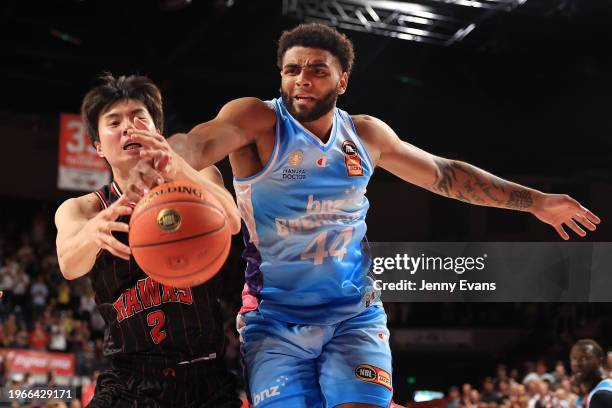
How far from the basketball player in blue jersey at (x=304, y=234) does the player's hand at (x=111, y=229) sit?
50cm

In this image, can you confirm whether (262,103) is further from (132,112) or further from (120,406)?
(120,406)

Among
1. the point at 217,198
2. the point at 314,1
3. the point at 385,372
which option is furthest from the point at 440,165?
the point at 314,1

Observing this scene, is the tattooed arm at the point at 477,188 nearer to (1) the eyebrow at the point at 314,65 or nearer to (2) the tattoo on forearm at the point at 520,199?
(2) the tattoo on forearm at the point at 520,199

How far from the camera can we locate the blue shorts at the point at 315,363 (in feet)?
10.5

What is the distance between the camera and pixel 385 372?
331 cm

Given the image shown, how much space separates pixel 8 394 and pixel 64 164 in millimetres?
7253

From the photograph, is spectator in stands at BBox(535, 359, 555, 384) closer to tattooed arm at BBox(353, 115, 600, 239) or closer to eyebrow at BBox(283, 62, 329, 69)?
tattooed arm at BBox(353, 115, 600, 239)

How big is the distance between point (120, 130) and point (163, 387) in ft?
3.49

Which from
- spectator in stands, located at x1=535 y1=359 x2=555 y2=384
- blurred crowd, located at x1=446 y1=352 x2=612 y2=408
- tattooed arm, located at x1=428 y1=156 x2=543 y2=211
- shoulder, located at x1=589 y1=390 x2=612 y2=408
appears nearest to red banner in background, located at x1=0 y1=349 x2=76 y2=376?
blurred crowd, located at x1=446 y1=352 x2=612 y2=408

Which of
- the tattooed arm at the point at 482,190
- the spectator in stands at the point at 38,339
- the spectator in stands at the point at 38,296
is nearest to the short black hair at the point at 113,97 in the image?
the tattooed arm at the point at 482,190

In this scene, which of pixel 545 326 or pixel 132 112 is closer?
pixel 132 112

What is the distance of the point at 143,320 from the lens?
124 inches

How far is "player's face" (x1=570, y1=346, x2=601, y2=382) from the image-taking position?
561cm

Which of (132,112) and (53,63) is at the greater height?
(53,63)
